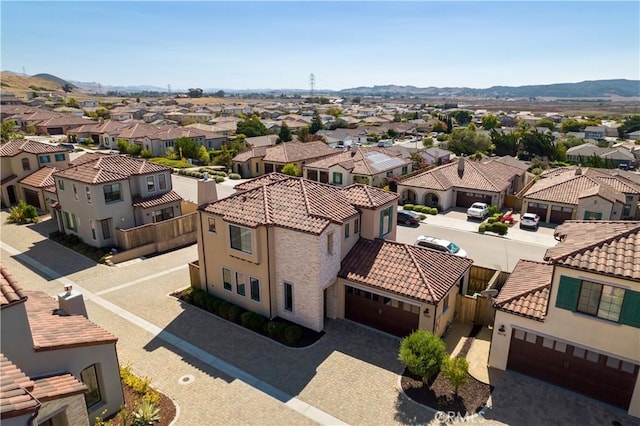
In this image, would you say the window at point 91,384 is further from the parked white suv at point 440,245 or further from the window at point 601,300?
the parked white suv at point 440,245

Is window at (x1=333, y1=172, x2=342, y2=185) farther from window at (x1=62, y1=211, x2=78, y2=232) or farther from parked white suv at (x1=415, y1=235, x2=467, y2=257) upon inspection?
window at (x1=62, y1=211, x2=78, y2=232)

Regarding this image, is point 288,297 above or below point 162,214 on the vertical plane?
below

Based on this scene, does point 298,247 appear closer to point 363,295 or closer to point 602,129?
point 363,295

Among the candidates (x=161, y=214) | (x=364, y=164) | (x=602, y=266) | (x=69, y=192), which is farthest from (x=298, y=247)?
(x=364, y=164)

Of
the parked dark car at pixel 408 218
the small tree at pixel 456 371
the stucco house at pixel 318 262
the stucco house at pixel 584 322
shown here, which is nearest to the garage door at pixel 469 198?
the parked dark car at pixel 408 218

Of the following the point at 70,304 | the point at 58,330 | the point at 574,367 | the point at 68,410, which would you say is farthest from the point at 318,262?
the point at 574,367

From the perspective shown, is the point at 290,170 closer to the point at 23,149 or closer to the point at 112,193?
the point at 112,193
